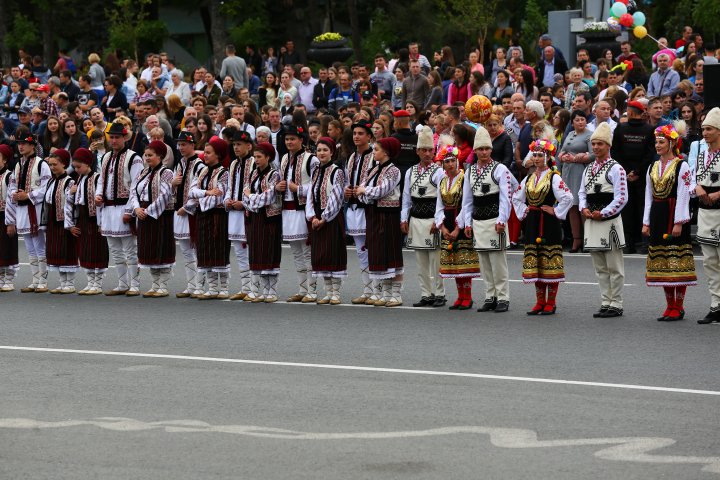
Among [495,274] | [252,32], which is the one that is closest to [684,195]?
[495,274]

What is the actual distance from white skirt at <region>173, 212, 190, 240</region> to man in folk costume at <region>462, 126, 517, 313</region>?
3706mm

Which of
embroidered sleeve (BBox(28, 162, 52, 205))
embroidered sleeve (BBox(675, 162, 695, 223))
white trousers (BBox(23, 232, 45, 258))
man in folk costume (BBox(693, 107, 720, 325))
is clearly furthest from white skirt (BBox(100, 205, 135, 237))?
man in folk costume (BBox(693, 107, 720, 325))

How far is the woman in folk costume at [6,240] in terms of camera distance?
1847cm

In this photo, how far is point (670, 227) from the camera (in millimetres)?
14273

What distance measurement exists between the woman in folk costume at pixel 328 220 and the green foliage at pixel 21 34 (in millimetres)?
41168

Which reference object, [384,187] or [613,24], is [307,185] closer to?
[384,187]

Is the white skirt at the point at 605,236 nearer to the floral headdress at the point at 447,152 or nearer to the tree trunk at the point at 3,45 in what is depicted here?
the floral headdress at the point at 447,152

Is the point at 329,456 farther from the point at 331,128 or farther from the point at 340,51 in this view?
the point at 340,51

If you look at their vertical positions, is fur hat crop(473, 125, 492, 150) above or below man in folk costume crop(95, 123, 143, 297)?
above

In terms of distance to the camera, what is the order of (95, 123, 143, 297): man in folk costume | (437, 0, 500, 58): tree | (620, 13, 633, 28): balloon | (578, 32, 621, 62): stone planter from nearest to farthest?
(95, 123, 143, 297): man in folk costume, (578, 32, 621, 62): stone planter, (620, 13, 633, 28): balloon, (437, 0, 500, 58): tree

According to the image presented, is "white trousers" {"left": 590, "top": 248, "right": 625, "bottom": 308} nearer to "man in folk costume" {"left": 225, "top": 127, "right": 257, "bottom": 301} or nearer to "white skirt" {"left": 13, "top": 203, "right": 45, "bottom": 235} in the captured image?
"man in folk costume" {"left": 225, "top": 127, "right": 257, "bottom": 301}

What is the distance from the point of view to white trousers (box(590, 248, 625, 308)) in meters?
14.5

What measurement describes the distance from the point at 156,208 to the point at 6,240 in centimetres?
252

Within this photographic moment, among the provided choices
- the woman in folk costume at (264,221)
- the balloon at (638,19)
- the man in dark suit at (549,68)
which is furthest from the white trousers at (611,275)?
the balloon at (638,19)
